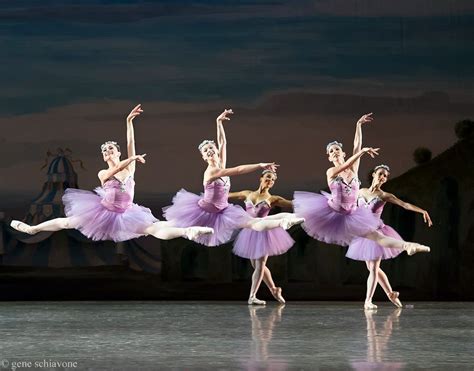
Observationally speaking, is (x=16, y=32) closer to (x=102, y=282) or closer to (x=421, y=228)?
(x=102, y=282)

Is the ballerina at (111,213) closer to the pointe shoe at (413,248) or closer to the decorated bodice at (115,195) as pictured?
the decorated bodice at (115,195)

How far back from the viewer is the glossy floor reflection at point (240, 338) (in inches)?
174

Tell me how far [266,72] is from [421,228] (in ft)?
7.15

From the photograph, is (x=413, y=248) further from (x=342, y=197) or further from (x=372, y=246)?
(x=342, y=197)

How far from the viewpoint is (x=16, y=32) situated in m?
10.5

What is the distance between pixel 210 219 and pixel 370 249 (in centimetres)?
129

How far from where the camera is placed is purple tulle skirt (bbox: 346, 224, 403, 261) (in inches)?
324

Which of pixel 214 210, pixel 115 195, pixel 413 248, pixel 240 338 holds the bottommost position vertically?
pixel 240 338

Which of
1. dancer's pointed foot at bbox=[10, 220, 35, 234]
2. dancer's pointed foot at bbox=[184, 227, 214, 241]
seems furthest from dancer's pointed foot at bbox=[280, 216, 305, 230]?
dancer's pointed foot at bbox=[10, 220, 35, 234]

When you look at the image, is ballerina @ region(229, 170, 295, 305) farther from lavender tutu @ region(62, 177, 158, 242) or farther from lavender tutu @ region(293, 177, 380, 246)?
lavender tutu @ region(62, 177, 158, 242)

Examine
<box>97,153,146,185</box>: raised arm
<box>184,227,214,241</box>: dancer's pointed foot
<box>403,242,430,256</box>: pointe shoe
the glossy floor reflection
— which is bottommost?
the glossy floor reflection

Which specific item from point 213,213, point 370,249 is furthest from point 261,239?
point 370,249

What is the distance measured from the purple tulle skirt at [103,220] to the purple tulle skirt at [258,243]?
0.88 metres

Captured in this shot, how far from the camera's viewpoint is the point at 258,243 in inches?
336
